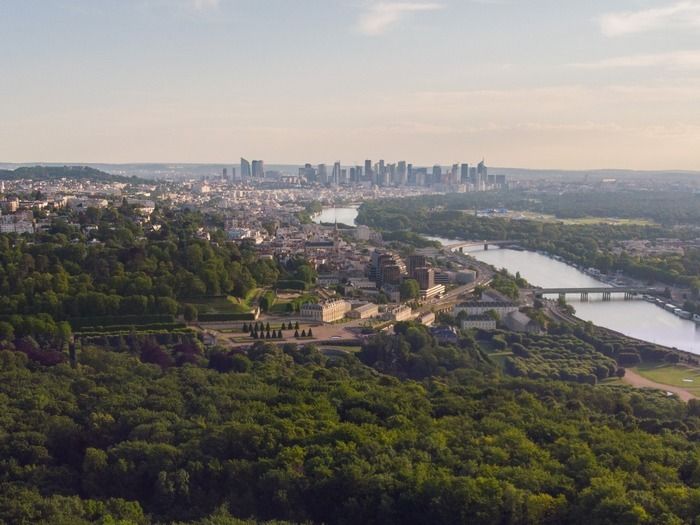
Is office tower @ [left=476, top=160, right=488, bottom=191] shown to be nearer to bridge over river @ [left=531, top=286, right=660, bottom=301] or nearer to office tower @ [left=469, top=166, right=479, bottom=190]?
office tower @ [left=469, top=166, right=479, bottom=190]

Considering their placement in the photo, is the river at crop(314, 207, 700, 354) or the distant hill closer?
the river at crop(314, 207, 700, 354)

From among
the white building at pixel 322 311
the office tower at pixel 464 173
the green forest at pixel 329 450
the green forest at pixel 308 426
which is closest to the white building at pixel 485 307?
the green forest at pixel 308 426

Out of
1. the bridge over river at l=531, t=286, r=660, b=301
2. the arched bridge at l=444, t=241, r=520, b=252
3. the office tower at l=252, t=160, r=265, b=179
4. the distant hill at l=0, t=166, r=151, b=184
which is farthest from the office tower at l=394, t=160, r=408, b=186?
the bridge over river at l=531, t=286, r=660, b=301

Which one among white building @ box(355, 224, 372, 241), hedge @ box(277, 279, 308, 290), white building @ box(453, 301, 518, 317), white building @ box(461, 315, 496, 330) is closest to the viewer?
white building @ box(461, 315, 496, 330)

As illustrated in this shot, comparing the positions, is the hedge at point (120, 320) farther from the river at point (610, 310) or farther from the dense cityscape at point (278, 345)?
the river at point (610, 310)

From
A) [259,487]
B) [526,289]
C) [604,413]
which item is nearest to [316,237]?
[526,289]
